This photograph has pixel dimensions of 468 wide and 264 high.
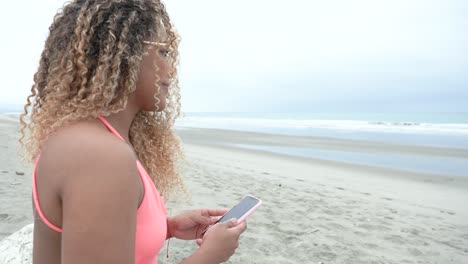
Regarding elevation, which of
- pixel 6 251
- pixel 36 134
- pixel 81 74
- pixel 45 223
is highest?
pixel 81 74

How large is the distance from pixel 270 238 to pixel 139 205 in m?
3.66

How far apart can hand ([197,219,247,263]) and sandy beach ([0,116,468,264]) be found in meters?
2.35

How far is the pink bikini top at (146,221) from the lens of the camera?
1.27 meters

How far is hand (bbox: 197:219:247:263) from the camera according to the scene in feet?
4.75

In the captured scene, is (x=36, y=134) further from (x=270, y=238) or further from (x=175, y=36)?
(x=270, y=238)

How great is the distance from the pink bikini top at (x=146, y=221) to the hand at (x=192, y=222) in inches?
23.7

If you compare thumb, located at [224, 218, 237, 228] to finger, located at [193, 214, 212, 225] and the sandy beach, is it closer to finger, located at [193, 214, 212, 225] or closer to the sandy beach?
finger, located at [193, 214, 212, 225]

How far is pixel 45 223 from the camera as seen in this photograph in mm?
1242

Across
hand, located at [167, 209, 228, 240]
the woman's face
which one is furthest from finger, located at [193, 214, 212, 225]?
the woman's face

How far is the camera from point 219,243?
148 cm

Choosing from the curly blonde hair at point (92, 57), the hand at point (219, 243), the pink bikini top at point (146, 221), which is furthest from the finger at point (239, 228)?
the curly blonde hair at point (92, 57)

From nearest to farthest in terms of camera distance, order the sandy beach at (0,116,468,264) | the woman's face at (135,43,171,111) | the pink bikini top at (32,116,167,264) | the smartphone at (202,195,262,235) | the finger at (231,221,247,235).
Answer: the pink bikini top at (32,116,167,264) < the woman's face at (135,43,171,111) < the finger at (231,221,247,235) < the smartphone at (202,195,262,235) < the sandy beach at (0,116,468,264)

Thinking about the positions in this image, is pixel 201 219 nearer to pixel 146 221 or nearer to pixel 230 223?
pixel 230 223

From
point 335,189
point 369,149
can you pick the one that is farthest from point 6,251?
point 369,149
